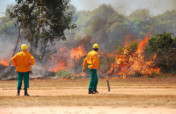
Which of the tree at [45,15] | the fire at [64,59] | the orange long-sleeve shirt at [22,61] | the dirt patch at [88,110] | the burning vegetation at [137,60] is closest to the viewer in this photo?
the dirt patch at [88,110]

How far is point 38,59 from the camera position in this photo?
129ft

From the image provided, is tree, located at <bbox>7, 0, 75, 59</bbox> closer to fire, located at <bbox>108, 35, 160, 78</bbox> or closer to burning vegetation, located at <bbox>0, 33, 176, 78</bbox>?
burning vegetation, located at <bbox>0, 33, 176, 78</bbox>

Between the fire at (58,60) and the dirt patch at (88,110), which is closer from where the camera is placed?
the dirt patch at (88,110)

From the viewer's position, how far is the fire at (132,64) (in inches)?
1227

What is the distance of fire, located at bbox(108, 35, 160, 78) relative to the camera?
102ft

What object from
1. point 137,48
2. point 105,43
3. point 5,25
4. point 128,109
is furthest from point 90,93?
point 5,25

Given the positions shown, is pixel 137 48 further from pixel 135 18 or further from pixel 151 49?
pixel 135 18

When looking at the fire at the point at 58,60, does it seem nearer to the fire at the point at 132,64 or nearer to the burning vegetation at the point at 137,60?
the burning vegetation at the point at 137,60

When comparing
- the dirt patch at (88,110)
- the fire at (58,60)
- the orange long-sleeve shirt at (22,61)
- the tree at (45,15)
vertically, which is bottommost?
the dirt patch at (88,110)

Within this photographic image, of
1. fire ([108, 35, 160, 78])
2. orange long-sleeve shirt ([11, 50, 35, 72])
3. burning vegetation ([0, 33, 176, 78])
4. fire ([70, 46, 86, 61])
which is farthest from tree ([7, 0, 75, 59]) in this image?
orange long-sleeve shirt ([11, 50, 35, 72])

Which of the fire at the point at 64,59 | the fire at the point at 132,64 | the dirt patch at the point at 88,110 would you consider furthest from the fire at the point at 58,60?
the dirt patch at the point at 88,110

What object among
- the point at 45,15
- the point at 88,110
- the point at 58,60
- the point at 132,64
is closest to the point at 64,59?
the point at 58,60

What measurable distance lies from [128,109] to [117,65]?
22075 mm

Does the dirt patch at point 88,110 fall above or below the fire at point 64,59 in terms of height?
below
